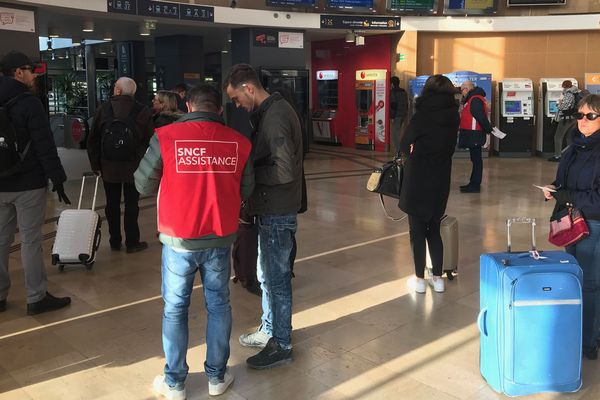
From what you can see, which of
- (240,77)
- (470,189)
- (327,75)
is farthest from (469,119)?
(327,75)

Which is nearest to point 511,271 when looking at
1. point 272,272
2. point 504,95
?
point 272,272

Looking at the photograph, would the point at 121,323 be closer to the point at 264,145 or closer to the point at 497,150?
the point at 264,145

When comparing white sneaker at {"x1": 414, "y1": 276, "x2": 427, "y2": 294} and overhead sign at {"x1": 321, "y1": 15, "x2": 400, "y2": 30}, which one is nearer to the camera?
white sneaker at {"x1": 414, "y1": 276, "x2": 427, "y2": 294}

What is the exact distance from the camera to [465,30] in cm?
1318

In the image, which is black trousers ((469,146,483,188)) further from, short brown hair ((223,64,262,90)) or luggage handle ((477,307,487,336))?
short brown hair ((223,64,262,90))

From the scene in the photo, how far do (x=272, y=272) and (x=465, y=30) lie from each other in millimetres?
11611

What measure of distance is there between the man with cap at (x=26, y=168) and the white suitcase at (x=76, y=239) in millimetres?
933

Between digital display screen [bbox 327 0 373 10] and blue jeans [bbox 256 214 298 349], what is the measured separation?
392 inches

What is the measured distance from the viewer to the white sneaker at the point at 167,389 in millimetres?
2805

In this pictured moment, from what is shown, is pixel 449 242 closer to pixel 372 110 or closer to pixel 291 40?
pixel 291 40

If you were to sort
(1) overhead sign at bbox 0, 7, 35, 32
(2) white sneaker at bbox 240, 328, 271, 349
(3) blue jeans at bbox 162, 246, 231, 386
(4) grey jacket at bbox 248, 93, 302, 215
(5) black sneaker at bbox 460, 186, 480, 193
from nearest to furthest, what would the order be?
(3) blue jeans at bbox 162, 246, 231, 386, (4) grey jacket at bbox 248, 93, 302, 215, (2) white sneaker at bbox 240, 328, 271, 349, (1) overhead sign at bbox 0, 7, 35, 32, (5) black sneaker at bbox 460, 186, 480, 193

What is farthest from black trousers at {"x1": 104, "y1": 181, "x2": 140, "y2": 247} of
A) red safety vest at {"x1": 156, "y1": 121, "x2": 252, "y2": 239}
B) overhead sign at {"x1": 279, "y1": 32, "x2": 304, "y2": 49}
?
overhead sign at {"x1": 279, "y1": 32, "x2": 304, "y2": 49}

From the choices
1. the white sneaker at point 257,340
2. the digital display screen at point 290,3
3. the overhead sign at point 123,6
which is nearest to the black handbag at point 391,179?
the white sneaker at point 257,340

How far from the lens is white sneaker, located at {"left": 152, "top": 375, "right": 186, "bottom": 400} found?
2805 mm
